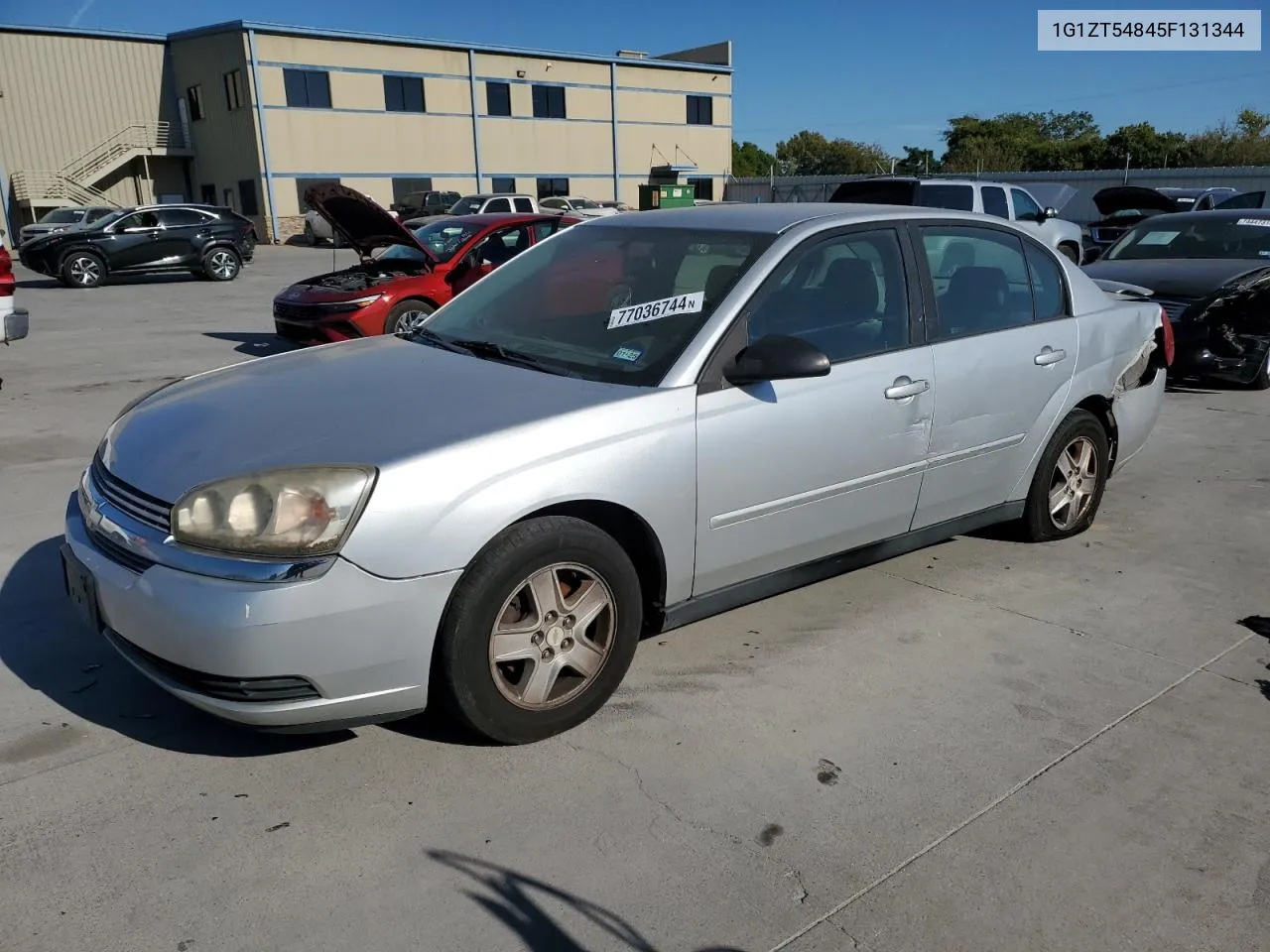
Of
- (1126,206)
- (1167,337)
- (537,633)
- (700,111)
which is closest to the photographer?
(537,633)

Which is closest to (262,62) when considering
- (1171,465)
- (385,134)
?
(385,134)

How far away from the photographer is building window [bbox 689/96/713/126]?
4912 centimetres

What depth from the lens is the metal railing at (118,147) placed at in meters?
40.5

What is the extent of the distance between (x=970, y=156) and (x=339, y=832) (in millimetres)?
68946

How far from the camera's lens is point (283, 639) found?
2.59 m

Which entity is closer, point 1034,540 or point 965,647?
point 965,647

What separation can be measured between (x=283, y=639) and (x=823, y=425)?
197 cm

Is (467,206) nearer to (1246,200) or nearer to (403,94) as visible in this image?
(403,94)

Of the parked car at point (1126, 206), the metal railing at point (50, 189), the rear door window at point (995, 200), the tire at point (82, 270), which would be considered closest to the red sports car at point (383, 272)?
the rear door window at point (995, 200)

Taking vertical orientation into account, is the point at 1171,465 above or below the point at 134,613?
below

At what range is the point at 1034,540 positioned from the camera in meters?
4.94

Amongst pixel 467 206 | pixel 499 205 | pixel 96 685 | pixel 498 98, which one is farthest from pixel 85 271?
pixel 498 98

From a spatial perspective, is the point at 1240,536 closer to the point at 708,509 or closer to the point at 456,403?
the point at 708,509

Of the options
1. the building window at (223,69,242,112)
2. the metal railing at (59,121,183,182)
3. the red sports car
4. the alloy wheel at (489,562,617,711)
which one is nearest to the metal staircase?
the metal railing at (59,121,183,182)
